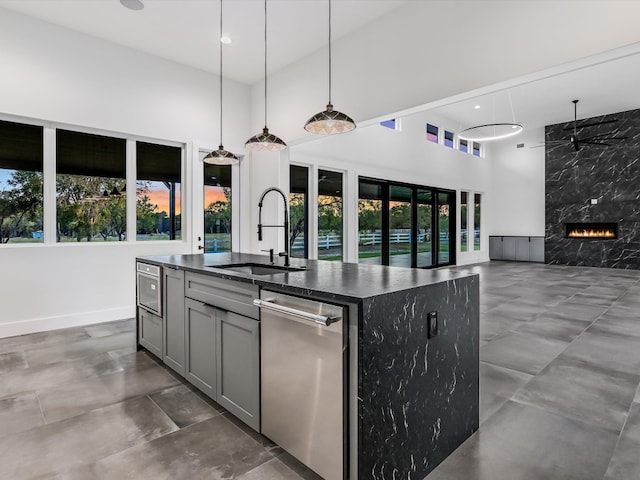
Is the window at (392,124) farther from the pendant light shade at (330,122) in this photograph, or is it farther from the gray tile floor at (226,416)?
the pendant light shade at (330,122)

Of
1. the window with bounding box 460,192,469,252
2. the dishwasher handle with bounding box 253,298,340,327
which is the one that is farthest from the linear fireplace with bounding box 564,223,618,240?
the dishwasher handle with bounding box 253,298,340,327

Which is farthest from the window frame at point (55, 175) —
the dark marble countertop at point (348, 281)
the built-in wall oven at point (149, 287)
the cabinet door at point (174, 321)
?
the dark marble countertop at point (348, 281)

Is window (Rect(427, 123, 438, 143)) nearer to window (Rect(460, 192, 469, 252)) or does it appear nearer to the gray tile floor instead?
window (Rect(460, 192, 469, 252))

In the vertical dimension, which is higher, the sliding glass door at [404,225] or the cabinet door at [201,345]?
the sliding glass door at [404,225]

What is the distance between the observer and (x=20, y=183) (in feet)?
13.8

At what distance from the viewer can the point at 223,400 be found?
2.29m

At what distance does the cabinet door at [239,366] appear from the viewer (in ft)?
6.54

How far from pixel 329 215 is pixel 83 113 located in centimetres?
435

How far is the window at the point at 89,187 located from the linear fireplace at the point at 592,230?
11.3 metres

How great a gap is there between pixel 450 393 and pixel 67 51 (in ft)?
17.5

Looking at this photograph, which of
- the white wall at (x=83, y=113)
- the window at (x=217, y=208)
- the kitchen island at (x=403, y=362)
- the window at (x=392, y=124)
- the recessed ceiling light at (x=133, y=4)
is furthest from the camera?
the window at (x=392, y=124)

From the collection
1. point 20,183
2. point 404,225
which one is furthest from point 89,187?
point 404,225

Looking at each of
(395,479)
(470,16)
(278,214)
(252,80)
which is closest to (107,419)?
(395,479)

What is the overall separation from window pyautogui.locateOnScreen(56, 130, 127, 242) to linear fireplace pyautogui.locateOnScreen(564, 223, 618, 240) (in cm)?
1131
